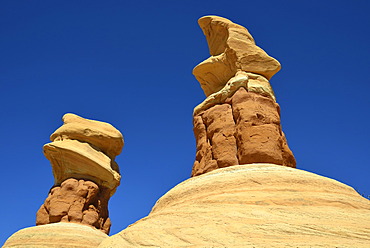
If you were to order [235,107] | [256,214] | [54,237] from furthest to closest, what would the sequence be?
[54,237], [235,107], [256,214]

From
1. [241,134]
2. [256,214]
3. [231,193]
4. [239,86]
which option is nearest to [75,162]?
[239,86]

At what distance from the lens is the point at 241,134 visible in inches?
539

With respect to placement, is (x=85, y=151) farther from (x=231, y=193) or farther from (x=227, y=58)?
(x=231, y=193)

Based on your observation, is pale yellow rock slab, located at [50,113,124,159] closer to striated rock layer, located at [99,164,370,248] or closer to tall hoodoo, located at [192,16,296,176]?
tall hoodoo, located at [192,16,296,176]

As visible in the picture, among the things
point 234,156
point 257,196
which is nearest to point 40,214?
point 234,156

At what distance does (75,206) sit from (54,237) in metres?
3.05

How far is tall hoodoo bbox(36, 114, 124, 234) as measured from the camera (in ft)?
81.1

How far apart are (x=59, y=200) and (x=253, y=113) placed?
599 inches

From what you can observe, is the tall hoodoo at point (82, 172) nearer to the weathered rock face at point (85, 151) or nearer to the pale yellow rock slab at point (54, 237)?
the weathered rock face at point (85, 151)

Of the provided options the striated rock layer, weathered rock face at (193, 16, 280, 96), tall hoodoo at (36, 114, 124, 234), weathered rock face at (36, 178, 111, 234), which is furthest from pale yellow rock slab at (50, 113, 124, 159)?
the striated rock layer

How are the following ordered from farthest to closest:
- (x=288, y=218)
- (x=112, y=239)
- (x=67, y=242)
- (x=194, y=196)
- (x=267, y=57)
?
(x=67, y=242)
(x=267, y=57)
(x=194, y=196)
(x=112, y=239)
(x=288, y=218)

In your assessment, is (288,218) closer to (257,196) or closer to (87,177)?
(257,196)

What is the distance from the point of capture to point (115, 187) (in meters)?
28.2

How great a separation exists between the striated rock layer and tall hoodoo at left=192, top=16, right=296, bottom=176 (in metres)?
1.35
